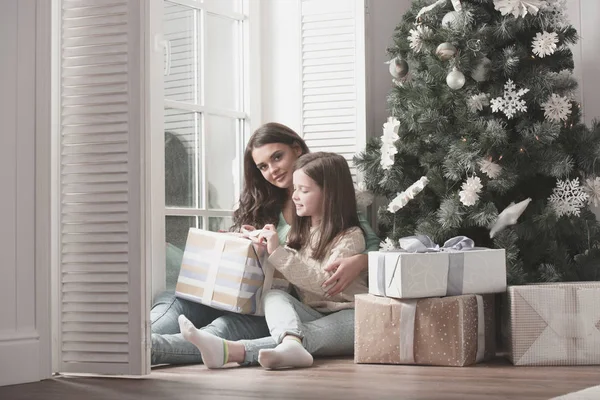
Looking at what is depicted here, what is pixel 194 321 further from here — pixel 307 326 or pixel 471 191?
pixel 471 191

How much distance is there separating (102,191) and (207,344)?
529mm

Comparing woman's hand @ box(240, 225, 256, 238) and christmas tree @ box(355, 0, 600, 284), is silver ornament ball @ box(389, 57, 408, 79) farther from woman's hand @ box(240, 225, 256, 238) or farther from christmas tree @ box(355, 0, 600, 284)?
woman's hand @ box(240, 225, 256, 238)

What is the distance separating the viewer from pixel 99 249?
2.45 metres

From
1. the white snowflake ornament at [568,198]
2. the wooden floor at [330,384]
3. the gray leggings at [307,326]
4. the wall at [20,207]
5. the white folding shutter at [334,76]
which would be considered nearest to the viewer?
the wooden floor at [330,384]

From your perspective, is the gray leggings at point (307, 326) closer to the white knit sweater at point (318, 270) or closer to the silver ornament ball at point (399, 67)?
the white knit sweater at point (318, 270)

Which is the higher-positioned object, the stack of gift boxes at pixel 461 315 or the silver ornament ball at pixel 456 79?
the silver ornament ball at pixel 456 79

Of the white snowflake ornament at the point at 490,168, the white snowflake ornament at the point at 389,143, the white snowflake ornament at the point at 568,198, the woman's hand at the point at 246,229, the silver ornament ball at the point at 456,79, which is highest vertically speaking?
the silver ornament ball at the point at 456,79

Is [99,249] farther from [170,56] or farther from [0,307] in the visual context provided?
[170,56]

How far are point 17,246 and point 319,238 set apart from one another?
1094 mm

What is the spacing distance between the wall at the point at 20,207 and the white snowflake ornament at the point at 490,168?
138 centimetres

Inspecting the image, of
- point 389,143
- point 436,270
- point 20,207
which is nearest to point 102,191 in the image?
point 20,207

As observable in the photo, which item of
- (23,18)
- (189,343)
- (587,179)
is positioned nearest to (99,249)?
(189,343)

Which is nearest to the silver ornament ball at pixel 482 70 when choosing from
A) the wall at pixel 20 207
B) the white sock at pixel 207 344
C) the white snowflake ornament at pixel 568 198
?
the white snowflake ornament at pixel 568 198

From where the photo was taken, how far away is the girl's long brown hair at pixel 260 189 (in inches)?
128
